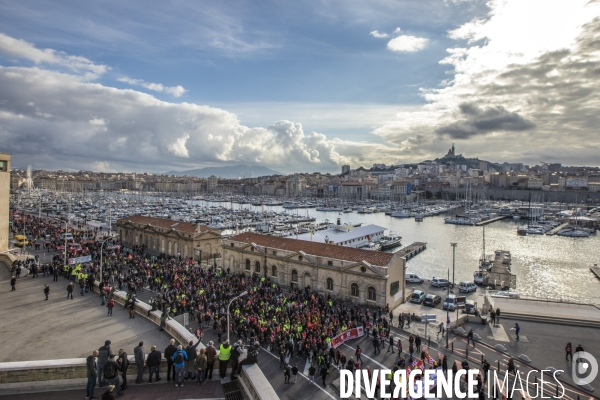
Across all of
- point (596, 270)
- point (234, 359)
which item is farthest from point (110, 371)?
point (596, 270)

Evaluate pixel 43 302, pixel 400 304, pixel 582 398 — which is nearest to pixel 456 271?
pixel 400 304

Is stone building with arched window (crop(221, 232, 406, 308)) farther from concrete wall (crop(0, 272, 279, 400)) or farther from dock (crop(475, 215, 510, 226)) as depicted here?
dock (crop(475, 215, 510, 226))

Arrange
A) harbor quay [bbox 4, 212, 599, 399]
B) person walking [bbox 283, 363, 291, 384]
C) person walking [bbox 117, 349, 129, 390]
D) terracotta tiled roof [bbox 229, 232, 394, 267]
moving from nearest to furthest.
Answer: person walking [bbox 117, 349, 129, 390] < person walking [bbox 283, 363, 291, 384] < harbor quay [bbox 4, 212, 599, 399] < terracotta tiled roof [bbox 229, 232, 394, 267]

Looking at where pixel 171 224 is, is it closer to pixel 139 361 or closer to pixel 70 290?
pixel 70 290

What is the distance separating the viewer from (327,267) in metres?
26.7

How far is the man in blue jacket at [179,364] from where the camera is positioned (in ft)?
26.3

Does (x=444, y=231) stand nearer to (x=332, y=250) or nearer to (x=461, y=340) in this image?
(x=332, y=250)

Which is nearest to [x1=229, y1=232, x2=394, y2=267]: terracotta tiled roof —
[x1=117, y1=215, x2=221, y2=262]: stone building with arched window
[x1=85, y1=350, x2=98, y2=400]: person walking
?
[x1=117, y1=215, x2=221, y2=262]: stone building with arched window

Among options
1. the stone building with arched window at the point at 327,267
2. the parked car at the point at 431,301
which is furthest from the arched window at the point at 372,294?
the parked car at the point at 431,301

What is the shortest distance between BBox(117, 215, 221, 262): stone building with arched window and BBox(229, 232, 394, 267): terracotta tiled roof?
15.5 ft

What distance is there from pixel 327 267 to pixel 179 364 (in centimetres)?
1927

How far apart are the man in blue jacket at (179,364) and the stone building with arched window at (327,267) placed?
58.3 feet

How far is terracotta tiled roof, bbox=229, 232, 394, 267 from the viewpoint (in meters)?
25.5

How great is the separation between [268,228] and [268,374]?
54.9 meters
